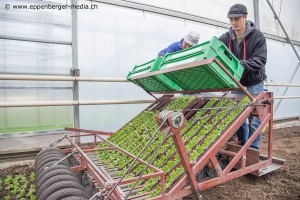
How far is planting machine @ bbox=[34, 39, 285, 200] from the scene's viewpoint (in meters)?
1.94

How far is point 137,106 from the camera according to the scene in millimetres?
5383

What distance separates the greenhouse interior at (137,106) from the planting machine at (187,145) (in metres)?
0.01

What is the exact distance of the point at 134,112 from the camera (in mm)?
5340

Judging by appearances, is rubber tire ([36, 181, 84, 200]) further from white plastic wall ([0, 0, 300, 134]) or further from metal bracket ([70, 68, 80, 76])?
metal bracket ([70, 68, 80, 76])

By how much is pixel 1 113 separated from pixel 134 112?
2569 millimetres

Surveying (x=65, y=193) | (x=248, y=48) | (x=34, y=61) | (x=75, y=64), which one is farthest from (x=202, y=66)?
(x=34, y=61)

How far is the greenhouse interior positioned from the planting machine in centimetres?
1

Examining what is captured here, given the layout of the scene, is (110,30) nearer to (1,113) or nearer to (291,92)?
(1,113)

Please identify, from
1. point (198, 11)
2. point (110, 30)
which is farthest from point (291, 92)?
point (110, 30)

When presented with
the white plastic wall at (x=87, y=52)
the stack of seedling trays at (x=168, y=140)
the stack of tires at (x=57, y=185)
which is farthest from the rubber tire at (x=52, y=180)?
the white plastic wall at (x=87, y=52)

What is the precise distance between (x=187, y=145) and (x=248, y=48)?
1.76 m

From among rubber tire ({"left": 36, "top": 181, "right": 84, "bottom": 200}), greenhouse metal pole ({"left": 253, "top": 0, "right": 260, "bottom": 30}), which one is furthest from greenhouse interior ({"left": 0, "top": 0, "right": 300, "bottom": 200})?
greenhouse metal pole ({"left": 253, "top": 0, "right": 260, "bottom": 30})

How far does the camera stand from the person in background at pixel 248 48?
3.11 metres

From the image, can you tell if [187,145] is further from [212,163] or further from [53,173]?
[53,173]
